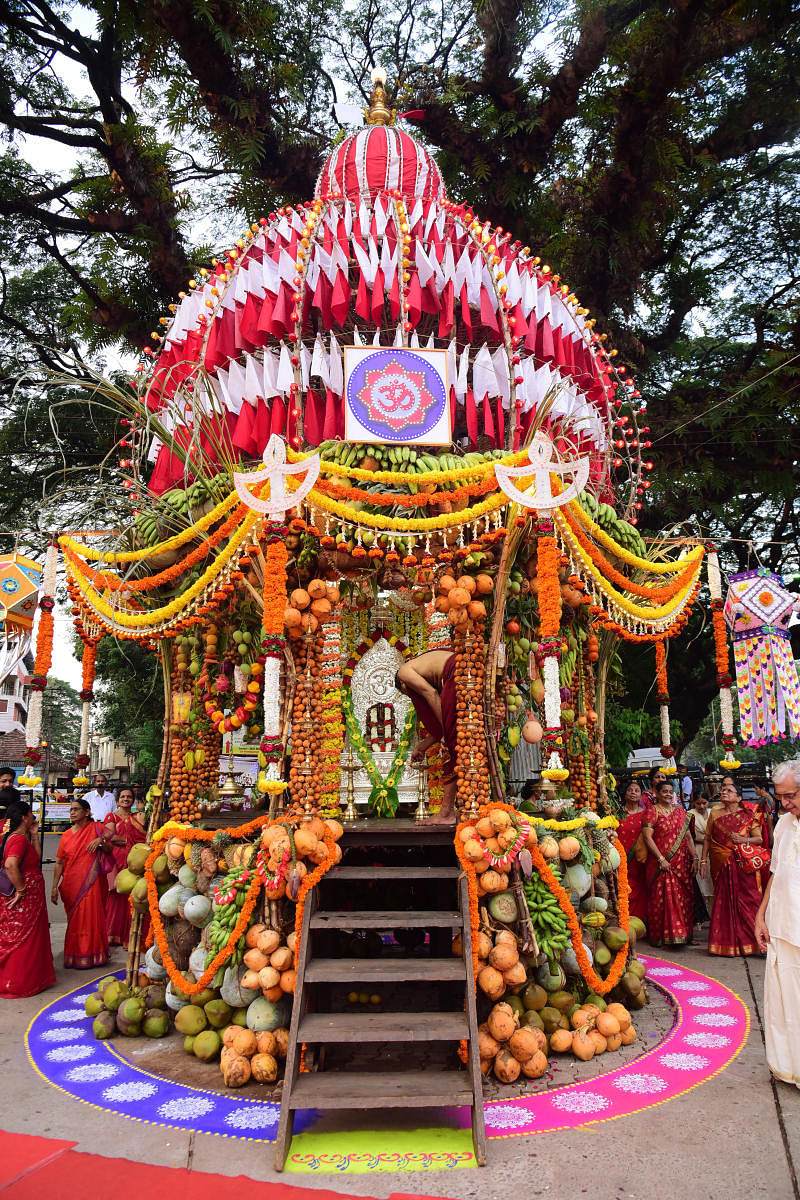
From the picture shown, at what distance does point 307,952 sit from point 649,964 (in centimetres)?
461

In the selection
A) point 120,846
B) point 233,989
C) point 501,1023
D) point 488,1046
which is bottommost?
point 488,1046

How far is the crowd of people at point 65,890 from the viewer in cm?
748

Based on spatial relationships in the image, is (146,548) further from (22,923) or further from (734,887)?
(734,887)

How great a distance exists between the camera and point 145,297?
16.1m

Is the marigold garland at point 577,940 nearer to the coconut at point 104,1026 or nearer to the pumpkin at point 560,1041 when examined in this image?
the pumpkin at point 560,1041

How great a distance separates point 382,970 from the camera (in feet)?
16.8

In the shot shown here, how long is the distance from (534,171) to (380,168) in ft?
19.2

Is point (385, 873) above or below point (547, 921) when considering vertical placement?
→ above

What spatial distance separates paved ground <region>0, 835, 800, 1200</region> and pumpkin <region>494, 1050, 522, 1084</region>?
0.70 meters

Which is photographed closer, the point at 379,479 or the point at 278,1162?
the point at 278,1162

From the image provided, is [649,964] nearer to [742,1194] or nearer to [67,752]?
[742,1194]

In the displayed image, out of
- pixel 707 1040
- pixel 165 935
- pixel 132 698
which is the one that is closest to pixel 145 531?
pixel 165 935

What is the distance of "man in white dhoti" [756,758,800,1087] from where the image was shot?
16.1 ft

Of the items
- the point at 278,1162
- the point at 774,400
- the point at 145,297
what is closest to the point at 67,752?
the point at 145,297
